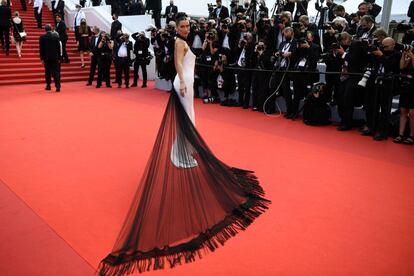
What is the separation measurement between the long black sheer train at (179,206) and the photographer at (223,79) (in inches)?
191

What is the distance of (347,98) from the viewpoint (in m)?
6.06

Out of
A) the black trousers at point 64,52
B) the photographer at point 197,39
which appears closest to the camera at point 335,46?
the photographer at point 197,39

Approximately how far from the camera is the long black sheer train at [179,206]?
100 inches

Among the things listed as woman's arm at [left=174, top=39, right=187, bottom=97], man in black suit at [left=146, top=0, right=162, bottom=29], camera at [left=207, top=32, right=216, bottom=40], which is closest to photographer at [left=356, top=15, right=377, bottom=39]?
camera at [left=207, top=32, right=216, bottom=40]

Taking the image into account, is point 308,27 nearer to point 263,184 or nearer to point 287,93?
point 287,93

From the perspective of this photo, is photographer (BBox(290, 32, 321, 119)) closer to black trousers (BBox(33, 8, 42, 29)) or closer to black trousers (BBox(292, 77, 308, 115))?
black trousers (BBox(292, 77, 308, 115))

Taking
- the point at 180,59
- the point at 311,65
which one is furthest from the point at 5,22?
the point at 180,59

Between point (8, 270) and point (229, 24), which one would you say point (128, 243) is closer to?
point (8, 270)

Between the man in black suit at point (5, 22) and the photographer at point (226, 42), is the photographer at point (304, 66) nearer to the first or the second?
the photographer at point (226, 42)

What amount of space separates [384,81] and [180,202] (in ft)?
13.4

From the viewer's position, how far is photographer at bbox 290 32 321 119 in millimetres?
6613

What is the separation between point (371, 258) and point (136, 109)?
6132 millimetres

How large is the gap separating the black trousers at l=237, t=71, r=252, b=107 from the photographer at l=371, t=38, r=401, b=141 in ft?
9.04

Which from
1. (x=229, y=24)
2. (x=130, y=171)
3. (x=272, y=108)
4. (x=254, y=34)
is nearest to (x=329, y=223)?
(x=130, y=171)
